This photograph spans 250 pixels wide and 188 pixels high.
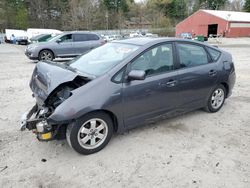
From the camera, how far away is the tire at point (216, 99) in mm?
4619

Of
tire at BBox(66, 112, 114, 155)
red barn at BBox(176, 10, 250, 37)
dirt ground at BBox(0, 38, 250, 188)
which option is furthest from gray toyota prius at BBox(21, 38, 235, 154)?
red barn at BBox(176, 10, 250, 37)

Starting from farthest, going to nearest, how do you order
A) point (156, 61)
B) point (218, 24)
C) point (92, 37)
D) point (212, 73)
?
point (218, 24) < point (92, 37) < point (212, 73) < point (156, 61)

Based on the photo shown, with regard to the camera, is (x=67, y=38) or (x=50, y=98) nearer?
(x=50, y=98)

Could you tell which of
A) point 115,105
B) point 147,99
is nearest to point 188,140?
point 147,99

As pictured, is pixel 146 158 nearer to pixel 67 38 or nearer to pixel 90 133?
pixel 90 133

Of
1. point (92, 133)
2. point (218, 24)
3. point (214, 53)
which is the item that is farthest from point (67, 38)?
point (218, 24)

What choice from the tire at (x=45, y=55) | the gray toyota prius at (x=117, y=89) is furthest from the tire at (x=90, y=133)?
the tire at (x=45, y=55)

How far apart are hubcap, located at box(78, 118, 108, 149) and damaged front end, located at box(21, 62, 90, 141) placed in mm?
257

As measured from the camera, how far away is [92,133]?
3.22 m

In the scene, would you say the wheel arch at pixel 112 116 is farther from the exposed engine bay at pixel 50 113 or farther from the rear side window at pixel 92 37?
the rear side window at pixel 92 37

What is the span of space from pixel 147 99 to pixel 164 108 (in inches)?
17.4

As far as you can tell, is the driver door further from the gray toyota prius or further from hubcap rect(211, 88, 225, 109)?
hubcap rect(211, 88, 225, 109)

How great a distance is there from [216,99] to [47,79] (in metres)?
3.27

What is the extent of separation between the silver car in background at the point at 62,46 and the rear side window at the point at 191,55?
26.5 feet
